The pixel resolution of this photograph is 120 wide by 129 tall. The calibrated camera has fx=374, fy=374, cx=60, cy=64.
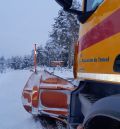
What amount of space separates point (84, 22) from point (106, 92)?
676 mm

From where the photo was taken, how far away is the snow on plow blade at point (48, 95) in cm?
665

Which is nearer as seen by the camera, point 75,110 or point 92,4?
point 92,4

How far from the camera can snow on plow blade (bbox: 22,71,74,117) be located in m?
6.65

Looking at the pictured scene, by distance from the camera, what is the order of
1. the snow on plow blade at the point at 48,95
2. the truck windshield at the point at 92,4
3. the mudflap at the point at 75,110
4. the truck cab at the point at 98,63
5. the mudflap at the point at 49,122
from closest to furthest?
the truck cab at the point at 98,63
the truck windshield at the point at 92,4
the mudflap at the point at 75,110
the snow on plow blade at the point at 48,95
the mudflap at the point at 49,122

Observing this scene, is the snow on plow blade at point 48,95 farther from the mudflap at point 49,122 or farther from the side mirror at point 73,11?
the side mirror at point 73,11

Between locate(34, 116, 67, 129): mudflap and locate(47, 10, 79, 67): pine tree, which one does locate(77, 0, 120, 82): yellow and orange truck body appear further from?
locate(47, 10, 79, 67): pine tree

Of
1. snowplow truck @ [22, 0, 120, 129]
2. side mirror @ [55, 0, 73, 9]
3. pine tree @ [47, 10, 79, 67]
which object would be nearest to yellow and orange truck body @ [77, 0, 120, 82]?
snowplow truck @ [22, 0, 120, 129]

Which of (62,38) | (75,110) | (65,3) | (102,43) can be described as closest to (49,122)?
(75,110)

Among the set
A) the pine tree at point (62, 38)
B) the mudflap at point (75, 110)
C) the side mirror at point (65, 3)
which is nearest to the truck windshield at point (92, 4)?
the side mirror at point (65, 3)

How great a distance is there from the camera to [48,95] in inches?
269

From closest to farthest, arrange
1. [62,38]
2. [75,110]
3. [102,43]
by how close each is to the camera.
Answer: [102,43] < [75,110] < [62,38]

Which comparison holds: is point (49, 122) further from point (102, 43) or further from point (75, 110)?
point (102, 43)

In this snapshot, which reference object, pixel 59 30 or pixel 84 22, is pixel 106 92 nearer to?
pixel 84 22

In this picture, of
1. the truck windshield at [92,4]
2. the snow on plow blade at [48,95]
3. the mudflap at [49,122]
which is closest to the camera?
the truck windshield at [92,4]
